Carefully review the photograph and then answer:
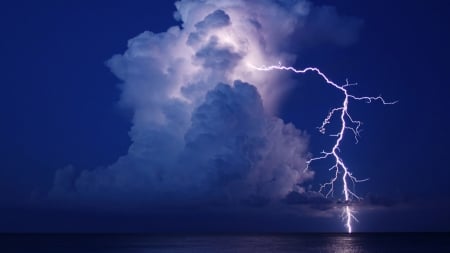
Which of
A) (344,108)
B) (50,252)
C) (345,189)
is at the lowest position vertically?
(50,252)

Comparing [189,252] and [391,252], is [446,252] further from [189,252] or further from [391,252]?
[189,252]

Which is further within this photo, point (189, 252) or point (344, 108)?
point (189, 252)

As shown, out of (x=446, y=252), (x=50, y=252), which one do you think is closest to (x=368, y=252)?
(x=446, y=252)

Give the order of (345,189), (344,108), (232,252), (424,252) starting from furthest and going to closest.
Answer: (424,252) < (232,252) < (345,189) < (344,108)

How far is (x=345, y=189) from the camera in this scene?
143ft

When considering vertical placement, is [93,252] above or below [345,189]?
below

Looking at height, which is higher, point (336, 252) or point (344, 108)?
point (344, 108)

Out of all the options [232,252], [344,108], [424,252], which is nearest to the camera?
[344,108]

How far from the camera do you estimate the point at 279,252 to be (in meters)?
71.1

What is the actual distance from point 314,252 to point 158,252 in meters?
21.3

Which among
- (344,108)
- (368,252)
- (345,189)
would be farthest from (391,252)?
(344,108)

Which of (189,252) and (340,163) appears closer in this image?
(340,163)

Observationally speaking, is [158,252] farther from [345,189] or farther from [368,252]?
[345,189]

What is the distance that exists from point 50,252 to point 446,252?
54.0m
